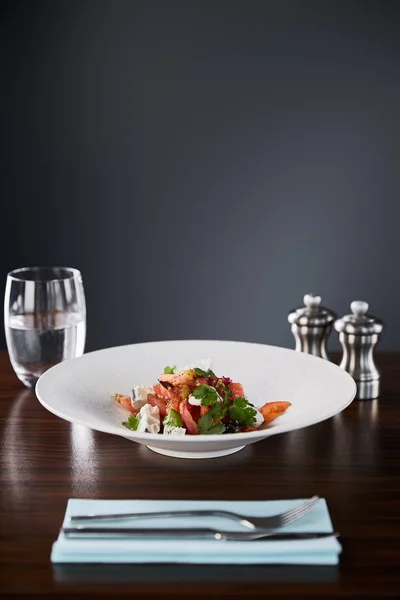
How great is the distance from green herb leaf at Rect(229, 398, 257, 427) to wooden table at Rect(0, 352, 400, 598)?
53mm

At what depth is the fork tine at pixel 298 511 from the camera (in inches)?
42.0

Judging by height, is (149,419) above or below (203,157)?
below

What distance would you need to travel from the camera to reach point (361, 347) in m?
1.63

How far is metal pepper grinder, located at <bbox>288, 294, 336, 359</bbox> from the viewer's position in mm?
1694

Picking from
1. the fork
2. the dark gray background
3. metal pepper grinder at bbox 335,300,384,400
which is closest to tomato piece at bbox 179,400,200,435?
the fork

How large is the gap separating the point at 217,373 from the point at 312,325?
0.21 m

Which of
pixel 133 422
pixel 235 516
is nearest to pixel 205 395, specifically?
pixel 133 422

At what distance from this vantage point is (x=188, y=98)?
3582 mm

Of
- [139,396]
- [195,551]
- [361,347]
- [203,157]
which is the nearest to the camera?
[195,551]

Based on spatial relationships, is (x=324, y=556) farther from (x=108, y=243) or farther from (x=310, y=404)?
(x=108, y=243)

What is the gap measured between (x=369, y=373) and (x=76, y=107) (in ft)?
7.43

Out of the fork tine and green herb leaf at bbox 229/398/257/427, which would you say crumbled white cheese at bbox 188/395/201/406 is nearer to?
green herb leaf at bbox 229/398/257/427

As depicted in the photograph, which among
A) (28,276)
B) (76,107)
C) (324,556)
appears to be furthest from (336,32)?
(324,556)

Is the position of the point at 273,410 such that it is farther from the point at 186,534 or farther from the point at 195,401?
the point at 186,534
